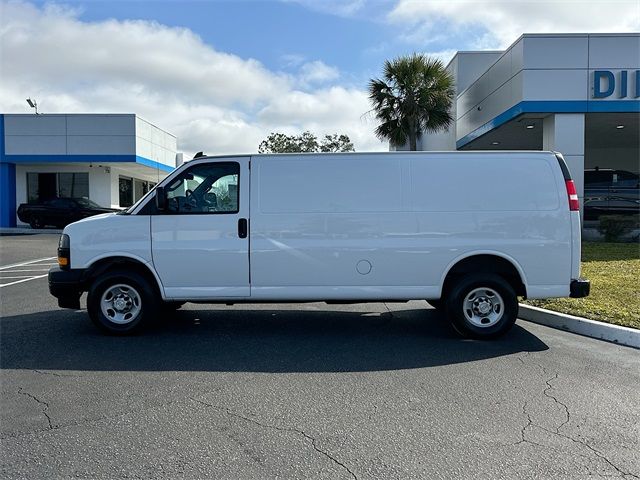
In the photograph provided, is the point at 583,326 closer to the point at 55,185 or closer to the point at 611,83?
the point at 611,83

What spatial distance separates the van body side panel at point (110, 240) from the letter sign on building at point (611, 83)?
47.8 ft

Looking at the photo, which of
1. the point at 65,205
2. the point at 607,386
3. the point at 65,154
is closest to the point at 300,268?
the point at 607,386

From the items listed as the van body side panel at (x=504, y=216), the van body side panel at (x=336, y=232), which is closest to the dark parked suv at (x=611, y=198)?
the van body side panel at (x=504, y=216)

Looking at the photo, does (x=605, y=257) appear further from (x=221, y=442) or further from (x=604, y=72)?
(x=221, y=442)

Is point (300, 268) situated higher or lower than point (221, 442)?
higher

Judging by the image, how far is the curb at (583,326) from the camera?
6.18 m

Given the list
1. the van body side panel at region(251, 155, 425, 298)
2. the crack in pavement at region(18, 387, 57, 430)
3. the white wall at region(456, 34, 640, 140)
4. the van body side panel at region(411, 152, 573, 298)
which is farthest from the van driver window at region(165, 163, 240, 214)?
the white wall at region(456, 34, 640, 140)

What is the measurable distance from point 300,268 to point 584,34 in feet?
45.0

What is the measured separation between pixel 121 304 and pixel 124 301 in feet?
0.17

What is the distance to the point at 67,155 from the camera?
26.8m

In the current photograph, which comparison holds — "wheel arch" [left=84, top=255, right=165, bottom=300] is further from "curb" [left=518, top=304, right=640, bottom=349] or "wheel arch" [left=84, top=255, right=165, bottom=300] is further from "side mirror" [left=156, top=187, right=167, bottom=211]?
"curb" [left=518, top=304, right=640, bottom=349]

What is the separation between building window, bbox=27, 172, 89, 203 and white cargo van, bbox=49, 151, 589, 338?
24674 mm

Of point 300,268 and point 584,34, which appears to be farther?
point 584,34

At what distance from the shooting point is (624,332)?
20.4 ft
